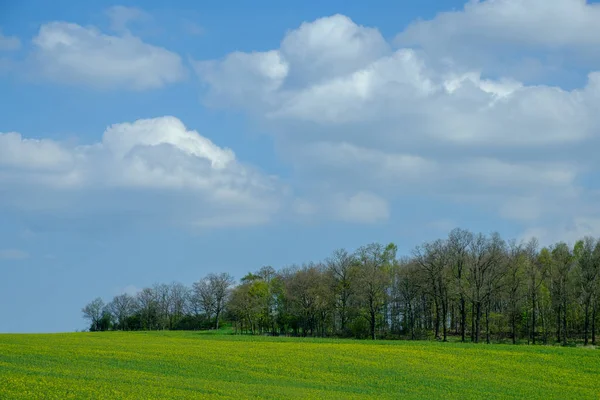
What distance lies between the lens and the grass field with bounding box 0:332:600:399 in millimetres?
35438

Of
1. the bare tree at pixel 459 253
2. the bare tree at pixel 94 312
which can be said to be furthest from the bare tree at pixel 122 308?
the bare tree at pixel 459 253

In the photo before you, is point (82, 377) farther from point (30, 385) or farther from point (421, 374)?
point (421, 374)

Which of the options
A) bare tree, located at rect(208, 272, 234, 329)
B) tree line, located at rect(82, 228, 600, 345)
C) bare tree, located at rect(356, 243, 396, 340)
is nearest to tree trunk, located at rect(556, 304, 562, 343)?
tree line, located at rect(82, 228, 600, 345)

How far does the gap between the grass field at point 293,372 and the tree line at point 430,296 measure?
2657cm

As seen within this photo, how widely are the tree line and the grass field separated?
87.2 feet

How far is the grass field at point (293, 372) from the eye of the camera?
3544 cm

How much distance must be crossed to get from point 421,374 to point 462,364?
764 centimetres

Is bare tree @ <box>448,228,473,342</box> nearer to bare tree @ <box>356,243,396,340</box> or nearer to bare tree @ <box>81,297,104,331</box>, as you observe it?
bare tree @ <box>356,243,396,340</box>

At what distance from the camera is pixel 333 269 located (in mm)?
108750

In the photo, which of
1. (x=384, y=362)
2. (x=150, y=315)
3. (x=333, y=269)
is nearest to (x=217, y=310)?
(x=150, y=315)

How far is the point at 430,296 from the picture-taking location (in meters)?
98.5

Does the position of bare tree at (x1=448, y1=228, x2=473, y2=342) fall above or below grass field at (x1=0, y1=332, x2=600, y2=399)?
above

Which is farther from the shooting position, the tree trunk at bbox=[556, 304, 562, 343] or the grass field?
the tree trunk at bbox=[556, 304, 562, 343]

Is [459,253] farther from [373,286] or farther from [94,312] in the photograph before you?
[94,312]
